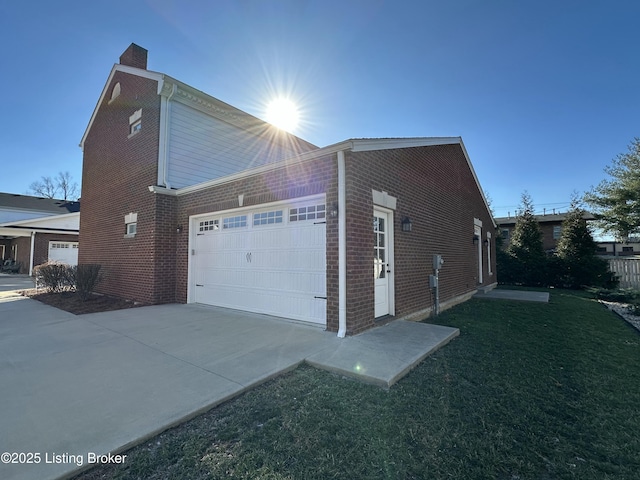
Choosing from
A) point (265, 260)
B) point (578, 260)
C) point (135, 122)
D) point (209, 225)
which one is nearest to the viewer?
point (265, 260)

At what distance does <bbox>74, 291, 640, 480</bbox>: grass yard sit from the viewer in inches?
83.3

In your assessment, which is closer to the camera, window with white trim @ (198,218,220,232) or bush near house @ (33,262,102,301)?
window with white trim @ (198,218,220,232)

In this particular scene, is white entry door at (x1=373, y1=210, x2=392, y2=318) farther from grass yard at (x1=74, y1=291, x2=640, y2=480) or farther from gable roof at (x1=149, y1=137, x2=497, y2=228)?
grass yard at (x1=74, y1=291, x2=640, y2=480)

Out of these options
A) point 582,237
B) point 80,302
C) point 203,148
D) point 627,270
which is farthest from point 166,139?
point 627,270

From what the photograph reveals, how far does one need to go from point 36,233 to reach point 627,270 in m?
34.7

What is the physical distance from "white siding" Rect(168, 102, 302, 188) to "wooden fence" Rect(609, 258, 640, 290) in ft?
57.4

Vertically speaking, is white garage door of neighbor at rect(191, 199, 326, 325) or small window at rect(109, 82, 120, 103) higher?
small window at rect(109, 82, 120, 103)

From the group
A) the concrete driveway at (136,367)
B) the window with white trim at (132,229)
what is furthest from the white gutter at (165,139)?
the concrete driveway at (136,367)

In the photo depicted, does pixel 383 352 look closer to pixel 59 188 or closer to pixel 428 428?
pixel 428 428

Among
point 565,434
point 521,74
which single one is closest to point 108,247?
point 565,434

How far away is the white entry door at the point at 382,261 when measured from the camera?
5.91 meters

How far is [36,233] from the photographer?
66.9 ft

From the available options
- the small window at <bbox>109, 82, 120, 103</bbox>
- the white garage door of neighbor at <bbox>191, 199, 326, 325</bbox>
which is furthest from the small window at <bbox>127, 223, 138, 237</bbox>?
the small window at <bbox>109, 82, 120, 103</bbox>

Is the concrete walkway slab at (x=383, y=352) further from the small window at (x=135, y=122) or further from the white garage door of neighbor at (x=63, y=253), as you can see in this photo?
the white garage door of neighbor at (x=63, y=253)
